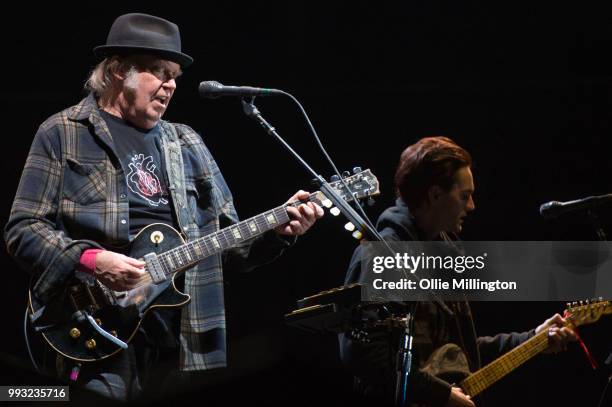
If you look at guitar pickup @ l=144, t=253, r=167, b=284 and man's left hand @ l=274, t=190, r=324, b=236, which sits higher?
man's left hand @ l=274, t=190, r=324, b=236

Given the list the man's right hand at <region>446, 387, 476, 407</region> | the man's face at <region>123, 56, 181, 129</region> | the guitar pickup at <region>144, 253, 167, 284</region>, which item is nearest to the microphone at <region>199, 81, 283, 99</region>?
the man's face at <region>123, 56, 181, 129</region>

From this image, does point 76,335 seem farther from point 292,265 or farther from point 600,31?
point 600,31

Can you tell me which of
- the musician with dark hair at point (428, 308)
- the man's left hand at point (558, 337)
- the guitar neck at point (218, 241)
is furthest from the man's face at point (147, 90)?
the man's left hand at point (558, 337)

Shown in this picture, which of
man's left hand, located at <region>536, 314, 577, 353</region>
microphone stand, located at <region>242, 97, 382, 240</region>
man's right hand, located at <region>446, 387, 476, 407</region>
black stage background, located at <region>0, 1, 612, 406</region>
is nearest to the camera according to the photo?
microphone stand, located at <region>242, 97, 382, 240</region>

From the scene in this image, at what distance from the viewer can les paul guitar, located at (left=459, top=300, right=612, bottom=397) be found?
10.8 feet

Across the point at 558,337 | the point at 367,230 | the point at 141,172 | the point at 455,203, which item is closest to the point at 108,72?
the point at 141,172

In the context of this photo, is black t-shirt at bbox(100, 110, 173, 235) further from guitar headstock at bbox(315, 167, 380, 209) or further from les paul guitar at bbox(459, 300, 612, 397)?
les paul guitar at bbox(459, 300, 612, 397)

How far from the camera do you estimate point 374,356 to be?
286 centimetres

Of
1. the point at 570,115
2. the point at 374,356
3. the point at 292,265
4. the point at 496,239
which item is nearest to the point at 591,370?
the point at 496,239

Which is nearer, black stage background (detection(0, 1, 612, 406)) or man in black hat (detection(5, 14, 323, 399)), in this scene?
man in black hat (detection(5, 14, 323, 399))

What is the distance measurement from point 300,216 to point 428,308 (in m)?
0.57

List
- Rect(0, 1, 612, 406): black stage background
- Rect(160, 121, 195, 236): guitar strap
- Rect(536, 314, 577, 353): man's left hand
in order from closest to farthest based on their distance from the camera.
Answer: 1. Rect(160, 121, 195, 236): guitar strap
2. Rect(536, 314, 577, 353): man's left hand
3. Rect(0, 1, 612, 406): black stage background

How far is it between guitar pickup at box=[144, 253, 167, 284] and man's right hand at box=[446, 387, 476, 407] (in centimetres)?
107

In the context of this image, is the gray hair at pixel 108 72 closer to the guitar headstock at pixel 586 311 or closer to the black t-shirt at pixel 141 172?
the black t-shirt at pixel 141 172
